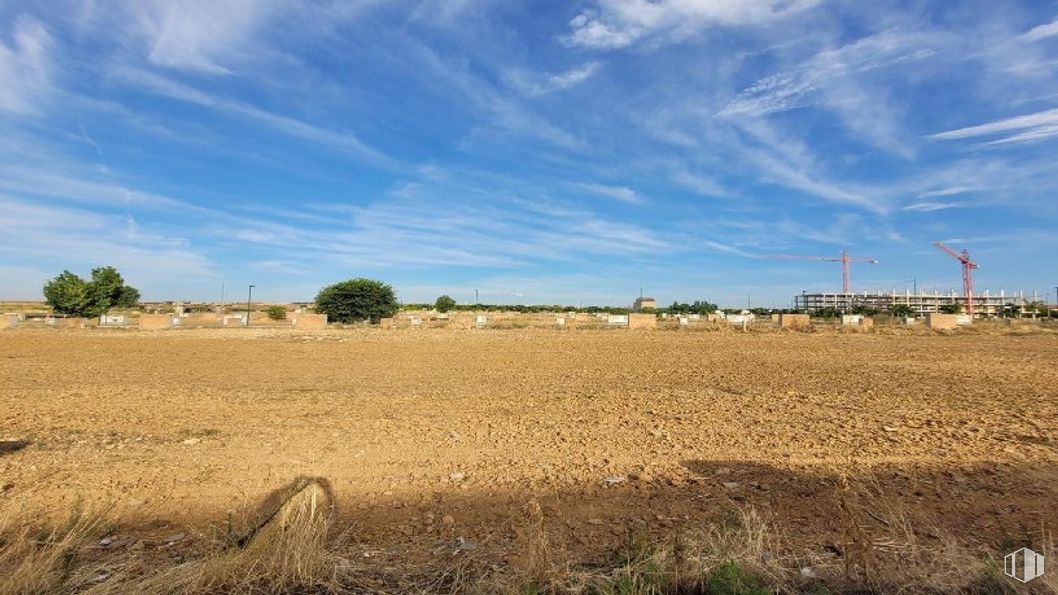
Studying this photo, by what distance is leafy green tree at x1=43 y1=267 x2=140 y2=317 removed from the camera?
238ft

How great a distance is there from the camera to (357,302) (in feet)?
238

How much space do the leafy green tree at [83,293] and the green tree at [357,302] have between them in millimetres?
28058

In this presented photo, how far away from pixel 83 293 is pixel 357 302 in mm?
34254

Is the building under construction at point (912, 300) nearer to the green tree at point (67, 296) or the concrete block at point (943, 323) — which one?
the concrete block at point (943, 323)

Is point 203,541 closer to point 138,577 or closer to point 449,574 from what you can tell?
point 138,577

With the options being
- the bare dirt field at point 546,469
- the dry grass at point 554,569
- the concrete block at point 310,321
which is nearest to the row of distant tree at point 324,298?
the concrete block at point 310,321

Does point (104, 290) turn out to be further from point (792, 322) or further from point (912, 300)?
point (912, 300)

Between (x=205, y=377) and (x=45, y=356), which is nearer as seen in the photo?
(x=205, y=377)

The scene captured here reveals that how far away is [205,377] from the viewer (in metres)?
16.4

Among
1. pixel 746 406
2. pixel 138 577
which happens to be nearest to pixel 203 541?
pixel 138 577

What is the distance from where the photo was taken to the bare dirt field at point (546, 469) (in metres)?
4.19

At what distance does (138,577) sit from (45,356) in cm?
2694

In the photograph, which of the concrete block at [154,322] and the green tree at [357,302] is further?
the green tree at [357,302]

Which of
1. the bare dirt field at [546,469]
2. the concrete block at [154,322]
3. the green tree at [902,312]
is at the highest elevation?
the green tree at [902,312]
